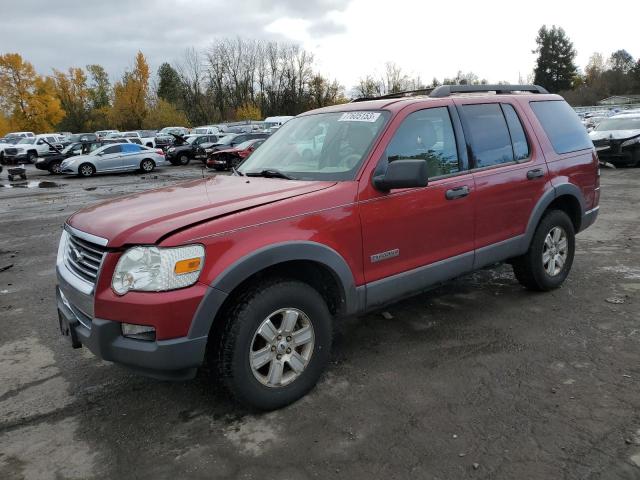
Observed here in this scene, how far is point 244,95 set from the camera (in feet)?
258

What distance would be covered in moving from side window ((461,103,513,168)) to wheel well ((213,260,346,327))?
1705 millimetres

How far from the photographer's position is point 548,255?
16.8 feet

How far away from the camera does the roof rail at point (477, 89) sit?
433 centimetres

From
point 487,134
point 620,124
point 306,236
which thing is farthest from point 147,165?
point 306,236

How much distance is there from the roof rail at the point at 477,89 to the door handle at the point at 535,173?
82 centimetres

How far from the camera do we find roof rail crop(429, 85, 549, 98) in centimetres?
433

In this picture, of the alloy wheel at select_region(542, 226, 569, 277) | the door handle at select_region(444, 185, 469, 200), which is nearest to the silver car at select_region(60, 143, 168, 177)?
the alloy wheel at select_region(542, 226, 569, 277)

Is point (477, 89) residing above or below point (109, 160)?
above

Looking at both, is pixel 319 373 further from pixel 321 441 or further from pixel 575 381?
pixel 575 381

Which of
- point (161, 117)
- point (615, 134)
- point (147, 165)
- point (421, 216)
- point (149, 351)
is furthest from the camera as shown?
point (161, 117)

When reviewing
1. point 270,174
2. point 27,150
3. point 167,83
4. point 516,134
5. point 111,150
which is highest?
point 167,83

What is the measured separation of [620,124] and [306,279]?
60.4 feet

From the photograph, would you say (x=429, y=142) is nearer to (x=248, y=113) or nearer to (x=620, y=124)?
(x=620, y=124)

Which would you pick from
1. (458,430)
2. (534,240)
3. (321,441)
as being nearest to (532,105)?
(534,240)
